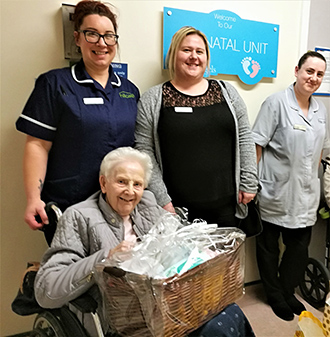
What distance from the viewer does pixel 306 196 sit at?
2182mm

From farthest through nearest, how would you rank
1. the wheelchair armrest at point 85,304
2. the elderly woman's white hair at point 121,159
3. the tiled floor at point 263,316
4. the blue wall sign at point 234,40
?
the tiled floor at point 263,316 < the blue wall sign at point 234,40 < the elderly woman's white hair at point 121,159 < the wheelchair armrest at point 85,304

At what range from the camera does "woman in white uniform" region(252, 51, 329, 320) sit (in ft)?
6.95

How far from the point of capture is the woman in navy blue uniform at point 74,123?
4.64 feet

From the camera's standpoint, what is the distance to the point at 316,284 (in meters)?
2.38

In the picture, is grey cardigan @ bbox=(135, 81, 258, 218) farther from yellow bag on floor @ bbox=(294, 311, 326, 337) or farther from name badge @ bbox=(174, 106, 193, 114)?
yellow bag on floor @ bbox=(294, 311, 326, 337)

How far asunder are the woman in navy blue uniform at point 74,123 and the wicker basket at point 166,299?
518 mm

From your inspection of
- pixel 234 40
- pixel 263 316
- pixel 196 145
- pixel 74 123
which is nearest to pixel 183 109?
pixel 196 145

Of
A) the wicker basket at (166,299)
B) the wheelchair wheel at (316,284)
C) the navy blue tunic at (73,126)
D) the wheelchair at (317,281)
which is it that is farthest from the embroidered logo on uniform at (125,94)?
the wheelchair wheel at (316,284)

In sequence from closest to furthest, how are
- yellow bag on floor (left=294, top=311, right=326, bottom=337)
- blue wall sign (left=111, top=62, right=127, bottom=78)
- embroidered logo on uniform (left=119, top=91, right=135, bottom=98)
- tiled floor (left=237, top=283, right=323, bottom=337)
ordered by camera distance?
yellow bag on floor (left=294, top=311, right=326, bottom=337), embroidered logo on uniform (left=119, top=91, right=135, bottom=98), blue wall sign (left=111, top=62, right=127, bottom=78), tiled floor (left=237, top=283, right=323, bottom=337)

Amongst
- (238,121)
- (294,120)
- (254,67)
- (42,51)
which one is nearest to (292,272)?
(294,120)

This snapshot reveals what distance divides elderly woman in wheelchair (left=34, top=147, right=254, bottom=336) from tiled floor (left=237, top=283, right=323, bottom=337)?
0.91m

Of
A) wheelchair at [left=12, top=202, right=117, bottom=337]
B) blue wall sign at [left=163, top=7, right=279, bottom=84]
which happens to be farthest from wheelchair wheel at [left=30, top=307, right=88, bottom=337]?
blue wall sign at [left=163, top=7, right=279, bottom=84]

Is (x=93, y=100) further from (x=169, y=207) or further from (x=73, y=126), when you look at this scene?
(x=169, y=207)

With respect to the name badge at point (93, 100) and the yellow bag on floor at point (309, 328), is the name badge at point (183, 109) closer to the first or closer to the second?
the name badge at point (93, 100)
